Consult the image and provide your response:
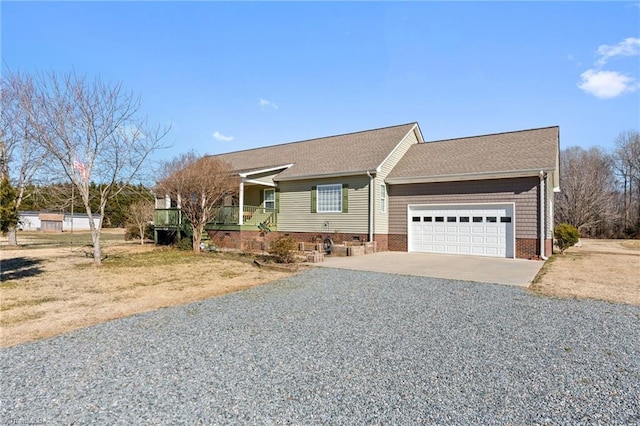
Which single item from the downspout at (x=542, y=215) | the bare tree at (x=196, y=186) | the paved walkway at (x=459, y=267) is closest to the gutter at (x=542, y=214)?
the downspout at (x=542, y=215)

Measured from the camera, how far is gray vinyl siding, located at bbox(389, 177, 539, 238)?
42.6 ft

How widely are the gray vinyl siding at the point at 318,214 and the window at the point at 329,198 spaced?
200mm

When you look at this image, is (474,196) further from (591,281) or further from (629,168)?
(629,168)

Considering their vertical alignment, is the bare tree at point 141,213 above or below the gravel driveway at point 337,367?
above

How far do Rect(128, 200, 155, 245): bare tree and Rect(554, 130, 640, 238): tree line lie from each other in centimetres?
3403

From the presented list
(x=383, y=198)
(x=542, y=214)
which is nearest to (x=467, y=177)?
(x=542, y=214)

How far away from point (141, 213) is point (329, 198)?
1065cm

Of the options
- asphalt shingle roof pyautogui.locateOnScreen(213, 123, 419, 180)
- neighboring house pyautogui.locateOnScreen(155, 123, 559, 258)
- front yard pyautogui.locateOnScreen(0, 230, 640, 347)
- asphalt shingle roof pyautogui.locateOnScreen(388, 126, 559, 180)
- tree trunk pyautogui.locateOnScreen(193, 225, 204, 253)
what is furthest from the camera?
asphalt shingle roof pyautogui.locateOnScreen(213, 123, 419, 180)

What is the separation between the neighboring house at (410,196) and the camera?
13.3 m

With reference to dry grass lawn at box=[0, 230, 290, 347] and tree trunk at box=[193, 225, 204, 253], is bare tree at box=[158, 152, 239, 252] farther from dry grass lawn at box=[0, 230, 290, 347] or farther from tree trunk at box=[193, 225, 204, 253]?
dry grass lawn at box=[0, 230, 290, 347]

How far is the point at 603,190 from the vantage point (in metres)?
32.8

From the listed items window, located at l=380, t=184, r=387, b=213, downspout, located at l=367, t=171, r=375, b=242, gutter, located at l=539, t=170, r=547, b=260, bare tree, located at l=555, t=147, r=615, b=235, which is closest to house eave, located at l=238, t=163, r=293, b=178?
downspout, located at l=367, t=171, r=375, b=242

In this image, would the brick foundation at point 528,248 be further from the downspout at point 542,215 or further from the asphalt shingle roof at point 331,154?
the asphalt shingle roof at point 331,154

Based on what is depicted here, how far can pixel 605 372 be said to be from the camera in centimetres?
351
